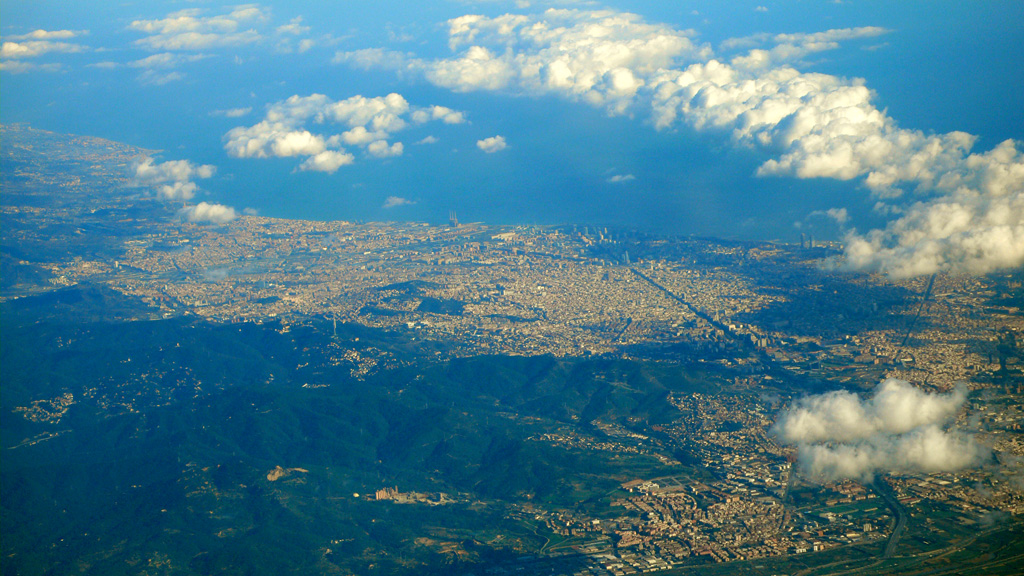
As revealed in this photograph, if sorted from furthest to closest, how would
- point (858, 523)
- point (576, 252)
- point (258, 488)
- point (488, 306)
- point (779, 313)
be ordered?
point (576, 252)
point (488, 306)
point (779, 313)
point (258, 488)
point (858, 523)

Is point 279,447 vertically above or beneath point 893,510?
above

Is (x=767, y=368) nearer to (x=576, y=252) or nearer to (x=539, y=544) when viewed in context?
(x=539, y=544)

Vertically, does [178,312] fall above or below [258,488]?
above

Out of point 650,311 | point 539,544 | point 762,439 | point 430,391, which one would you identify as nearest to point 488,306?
point 650,311

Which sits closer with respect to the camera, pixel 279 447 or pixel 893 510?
pixel 893 510

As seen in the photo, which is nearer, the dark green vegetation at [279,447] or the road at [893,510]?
the road at [893,510]

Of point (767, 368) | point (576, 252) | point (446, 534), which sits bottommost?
point (446, 534)

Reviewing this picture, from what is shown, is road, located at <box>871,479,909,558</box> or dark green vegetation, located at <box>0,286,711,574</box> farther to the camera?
dark green vegetation, located at <box>0,286,711,574</box>

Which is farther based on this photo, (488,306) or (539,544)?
(488,306)
